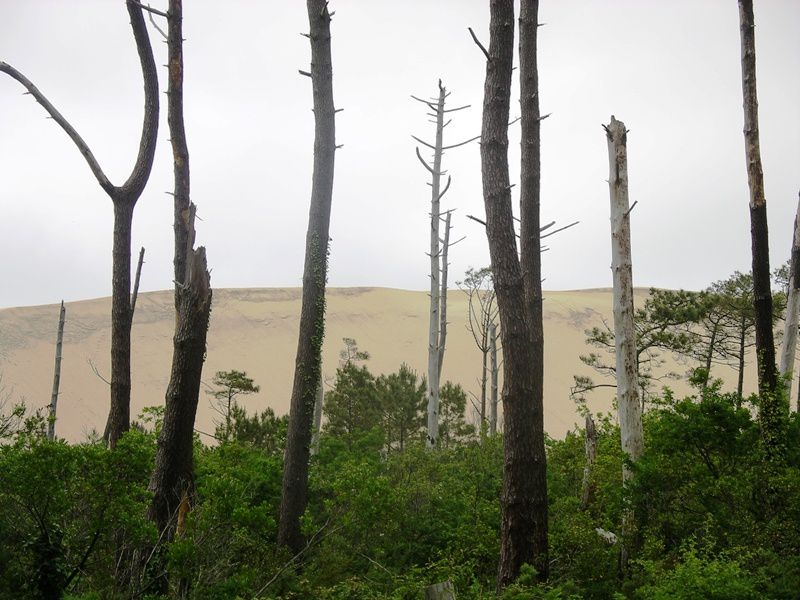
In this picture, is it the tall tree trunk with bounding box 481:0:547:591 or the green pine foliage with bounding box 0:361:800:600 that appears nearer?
the green pine foliage with bounding box 0:361:800:600

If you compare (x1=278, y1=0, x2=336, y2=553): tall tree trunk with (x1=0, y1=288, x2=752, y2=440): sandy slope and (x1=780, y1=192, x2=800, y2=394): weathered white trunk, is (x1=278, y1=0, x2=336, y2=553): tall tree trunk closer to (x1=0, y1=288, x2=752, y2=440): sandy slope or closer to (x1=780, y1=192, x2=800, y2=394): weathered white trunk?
(x1=780, y1=192, x2=800, y2=394): weathered white trunk

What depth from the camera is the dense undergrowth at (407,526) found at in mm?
5547

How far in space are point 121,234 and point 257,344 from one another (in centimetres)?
5547

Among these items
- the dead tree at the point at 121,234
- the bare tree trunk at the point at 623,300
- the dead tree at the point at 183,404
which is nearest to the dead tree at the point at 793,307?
the bare tree trunk at the point at 623,300

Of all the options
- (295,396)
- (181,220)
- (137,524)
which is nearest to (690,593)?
(137,524)

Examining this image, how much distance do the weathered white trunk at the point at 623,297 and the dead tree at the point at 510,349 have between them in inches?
59.0

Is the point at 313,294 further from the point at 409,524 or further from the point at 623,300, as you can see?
the point at 623,300

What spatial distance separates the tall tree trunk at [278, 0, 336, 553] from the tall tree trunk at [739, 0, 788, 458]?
519cm

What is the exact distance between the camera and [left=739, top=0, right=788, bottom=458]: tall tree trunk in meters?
7.77

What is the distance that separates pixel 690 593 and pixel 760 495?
96.3 inches

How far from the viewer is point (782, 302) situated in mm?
20719

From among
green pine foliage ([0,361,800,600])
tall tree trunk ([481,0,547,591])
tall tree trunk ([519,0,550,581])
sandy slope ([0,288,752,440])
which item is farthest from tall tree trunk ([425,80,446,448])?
sandy slope ([0,288,752,440])

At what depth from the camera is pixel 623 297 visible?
9.01m

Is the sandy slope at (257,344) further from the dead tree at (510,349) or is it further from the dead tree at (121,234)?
the dead tree at (510,349)
